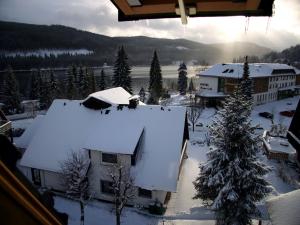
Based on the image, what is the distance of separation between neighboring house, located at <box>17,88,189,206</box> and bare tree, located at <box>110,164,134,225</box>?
0.77 m

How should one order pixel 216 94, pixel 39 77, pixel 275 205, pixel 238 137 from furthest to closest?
pixel 39 77
pixel 216 94
pixel 238 137
pixel 275 205

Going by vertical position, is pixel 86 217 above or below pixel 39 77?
below

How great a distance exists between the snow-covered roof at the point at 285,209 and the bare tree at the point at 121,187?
9019mm

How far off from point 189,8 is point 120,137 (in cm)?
1689

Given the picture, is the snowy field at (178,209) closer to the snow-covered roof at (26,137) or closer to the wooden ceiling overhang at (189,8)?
the snow-covered roof at (26,137)

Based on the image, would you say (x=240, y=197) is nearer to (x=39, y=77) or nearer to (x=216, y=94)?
(x=216, y=94)

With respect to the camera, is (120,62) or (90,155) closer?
(90,155)

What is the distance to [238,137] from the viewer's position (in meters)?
15.9

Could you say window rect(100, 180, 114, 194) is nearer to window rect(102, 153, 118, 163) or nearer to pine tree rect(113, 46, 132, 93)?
window rect(102, 153, 118, 163)

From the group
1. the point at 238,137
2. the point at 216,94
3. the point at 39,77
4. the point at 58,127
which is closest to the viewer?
the point at 238,137

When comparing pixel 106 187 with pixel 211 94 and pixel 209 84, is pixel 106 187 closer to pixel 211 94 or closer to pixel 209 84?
pixel 211 94

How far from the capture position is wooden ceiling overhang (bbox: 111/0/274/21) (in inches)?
154

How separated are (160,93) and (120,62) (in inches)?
482

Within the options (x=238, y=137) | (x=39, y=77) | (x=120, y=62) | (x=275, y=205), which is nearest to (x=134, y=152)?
(x=238, y=137)
